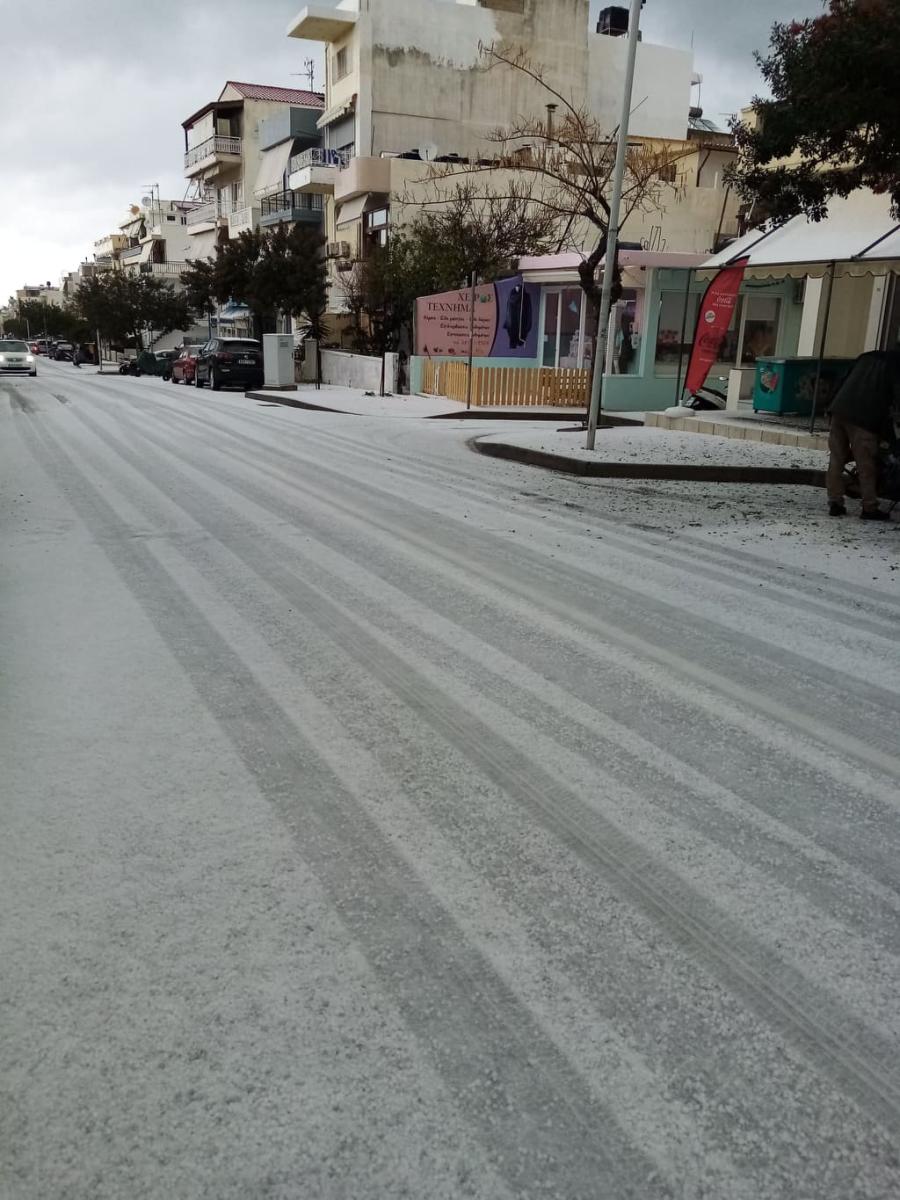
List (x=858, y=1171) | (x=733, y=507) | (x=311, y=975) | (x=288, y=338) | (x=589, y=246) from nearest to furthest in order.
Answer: (x=858, y=1171)
(x=311, y=975)
(x=733, y=507)
(x=288, y=338)
(x=589, y=246)

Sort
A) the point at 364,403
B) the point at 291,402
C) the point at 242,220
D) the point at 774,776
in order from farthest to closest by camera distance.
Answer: the point at 242,220 < the point at 291,402 < the point at 364,403 < the point at 774,776

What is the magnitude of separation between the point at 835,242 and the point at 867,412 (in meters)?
8.50

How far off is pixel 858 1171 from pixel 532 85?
51319 millimetres

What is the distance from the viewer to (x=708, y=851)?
323cm

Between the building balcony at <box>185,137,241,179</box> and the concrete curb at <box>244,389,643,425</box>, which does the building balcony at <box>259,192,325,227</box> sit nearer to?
the building balcony at <box>185,137,241,179</box>

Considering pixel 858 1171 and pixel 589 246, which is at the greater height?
pixel 589 246

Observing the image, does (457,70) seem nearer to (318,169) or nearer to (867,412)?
(318,169)

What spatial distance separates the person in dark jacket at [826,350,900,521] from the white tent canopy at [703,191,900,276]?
6610mm

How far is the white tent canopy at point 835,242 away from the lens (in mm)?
15406

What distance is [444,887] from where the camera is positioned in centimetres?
298

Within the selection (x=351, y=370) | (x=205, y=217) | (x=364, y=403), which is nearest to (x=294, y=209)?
(x=205, y=217)

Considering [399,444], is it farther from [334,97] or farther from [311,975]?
[334,97]

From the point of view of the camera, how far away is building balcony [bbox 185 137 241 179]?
62375mm

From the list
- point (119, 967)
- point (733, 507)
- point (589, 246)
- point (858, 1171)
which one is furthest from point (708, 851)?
point (589, 246)
